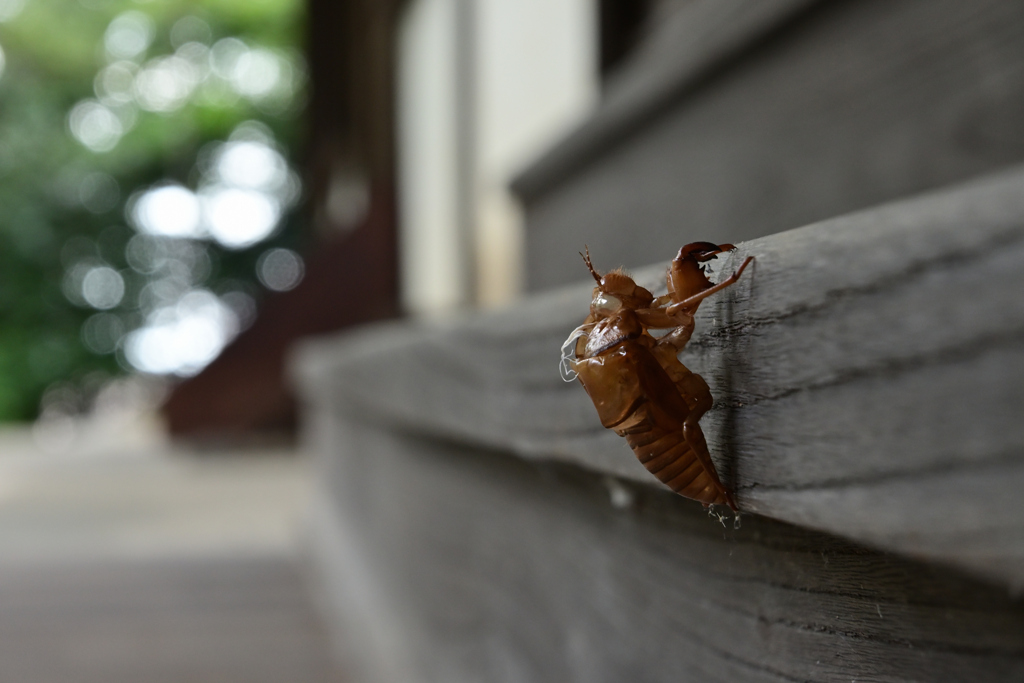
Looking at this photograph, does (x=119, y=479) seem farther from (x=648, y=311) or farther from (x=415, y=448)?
(x=648, y=311)

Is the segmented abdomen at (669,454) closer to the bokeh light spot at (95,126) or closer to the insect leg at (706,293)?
the insect leg at (706,293)

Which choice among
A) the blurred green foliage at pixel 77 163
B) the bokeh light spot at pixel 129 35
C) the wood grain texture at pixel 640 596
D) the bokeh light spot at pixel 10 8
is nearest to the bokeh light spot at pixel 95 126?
the blurred green foliage at pixel 77 163

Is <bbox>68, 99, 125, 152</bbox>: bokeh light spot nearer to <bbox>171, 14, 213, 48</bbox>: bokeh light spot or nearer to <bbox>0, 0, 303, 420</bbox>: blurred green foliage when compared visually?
<bbox>0, 0, 303, 420</bbox>: blurred green foliage

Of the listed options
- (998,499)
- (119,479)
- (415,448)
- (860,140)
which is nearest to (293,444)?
(119,479)

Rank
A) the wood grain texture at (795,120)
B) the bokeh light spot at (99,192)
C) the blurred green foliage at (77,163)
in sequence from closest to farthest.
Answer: the wood grain texture at (795,120), the blurred green foliage at (77,163), the bokeh light spot at (99,192)

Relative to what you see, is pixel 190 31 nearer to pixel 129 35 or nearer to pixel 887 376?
pixel 129 35

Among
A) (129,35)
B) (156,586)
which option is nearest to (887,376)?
(156,586)
